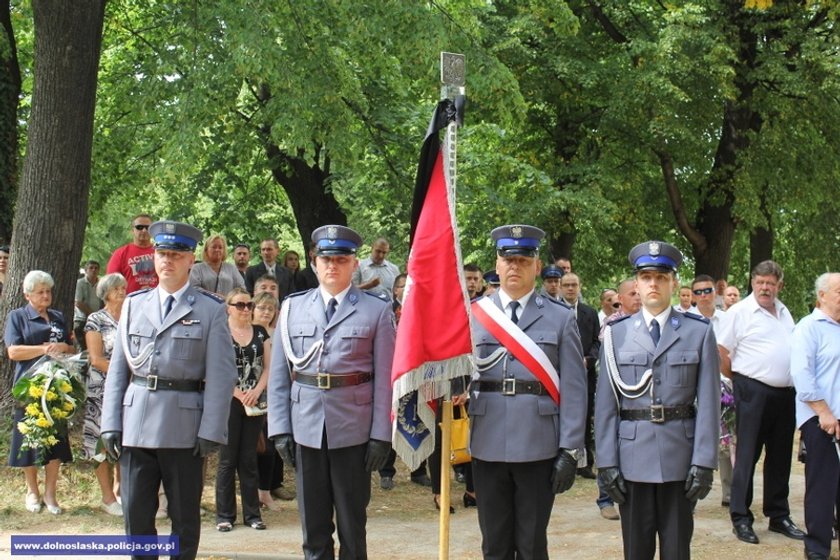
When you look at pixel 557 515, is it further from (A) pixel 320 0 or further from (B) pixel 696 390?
(A) pixel 320 0

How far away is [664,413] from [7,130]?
9.48 meters

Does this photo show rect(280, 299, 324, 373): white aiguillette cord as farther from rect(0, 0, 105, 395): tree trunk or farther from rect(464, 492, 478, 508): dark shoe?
rect(0, 0, 105, 395): tree trunk

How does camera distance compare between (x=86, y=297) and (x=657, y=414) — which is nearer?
(x=657, y=414)

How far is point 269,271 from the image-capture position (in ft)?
42.5

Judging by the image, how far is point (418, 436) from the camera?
606cm

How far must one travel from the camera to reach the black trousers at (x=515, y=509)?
580 cm

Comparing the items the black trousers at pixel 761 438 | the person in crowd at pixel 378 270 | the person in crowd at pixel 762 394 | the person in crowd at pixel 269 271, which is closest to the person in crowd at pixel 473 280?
the person in crowd at pixel 378 270

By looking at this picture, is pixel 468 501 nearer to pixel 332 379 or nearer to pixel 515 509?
pixel 515 509

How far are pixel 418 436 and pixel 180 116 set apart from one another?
6.47 metres

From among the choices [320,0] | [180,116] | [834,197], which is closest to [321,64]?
[320,0]

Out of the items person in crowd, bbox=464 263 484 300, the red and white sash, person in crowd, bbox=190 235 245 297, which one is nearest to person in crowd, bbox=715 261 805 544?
person in crowd, bbox=464 263 484 300

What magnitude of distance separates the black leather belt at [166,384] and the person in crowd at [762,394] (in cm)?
459

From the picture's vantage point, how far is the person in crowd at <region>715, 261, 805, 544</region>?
8.48 metres

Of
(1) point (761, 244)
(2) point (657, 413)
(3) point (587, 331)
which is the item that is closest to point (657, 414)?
(2) point (657, 413)
